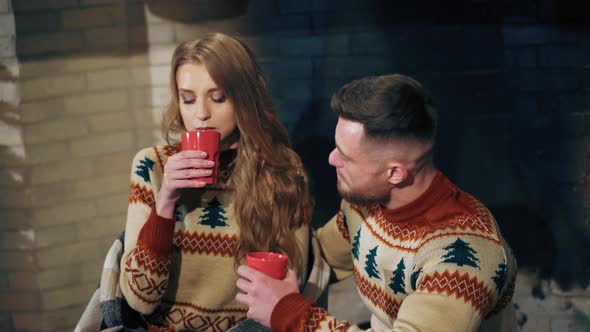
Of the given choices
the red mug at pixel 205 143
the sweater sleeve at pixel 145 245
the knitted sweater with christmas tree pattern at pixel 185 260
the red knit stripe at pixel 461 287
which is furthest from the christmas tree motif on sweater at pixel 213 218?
the red knit stripe at pixel 461 287

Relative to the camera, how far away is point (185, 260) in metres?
2.25

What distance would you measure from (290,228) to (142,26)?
140 cm

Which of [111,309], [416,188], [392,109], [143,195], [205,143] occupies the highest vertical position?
[392,109]

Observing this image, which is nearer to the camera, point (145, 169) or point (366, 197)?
point (366, 197)

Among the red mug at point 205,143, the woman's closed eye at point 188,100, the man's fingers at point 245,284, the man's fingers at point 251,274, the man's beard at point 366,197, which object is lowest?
the man's fingers at point 245,284

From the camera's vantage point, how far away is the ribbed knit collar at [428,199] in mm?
1953

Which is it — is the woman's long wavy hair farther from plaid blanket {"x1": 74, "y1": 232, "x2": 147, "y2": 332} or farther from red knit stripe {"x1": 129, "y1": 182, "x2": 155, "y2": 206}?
plaid blanket {"x1": 74, "y1": 232, "x2": 147, "y2": 332}

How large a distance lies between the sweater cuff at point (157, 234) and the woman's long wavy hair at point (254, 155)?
0.25 m

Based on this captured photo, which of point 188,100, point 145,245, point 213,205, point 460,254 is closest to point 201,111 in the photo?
point 188,100

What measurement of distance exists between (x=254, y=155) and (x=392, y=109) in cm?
57

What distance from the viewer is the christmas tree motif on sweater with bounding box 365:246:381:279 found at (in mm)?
2058

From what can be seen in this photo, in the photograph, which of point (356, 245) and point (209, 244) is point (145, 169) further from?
point (356, 245)

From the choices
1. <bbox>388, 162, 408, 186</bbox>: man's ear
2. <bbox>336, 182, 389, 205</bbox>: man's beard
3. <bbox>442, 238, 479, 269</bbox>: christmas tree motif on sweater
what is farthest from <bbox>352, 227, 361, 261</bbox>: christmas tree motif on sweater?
<bbox>442, 238, 479, 269</bbox>: christmas tree motif on sweater

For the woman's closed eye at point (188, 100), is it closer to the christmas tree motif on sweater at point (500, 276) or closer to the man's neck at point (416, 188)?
the man's neck at point (416, 188)
